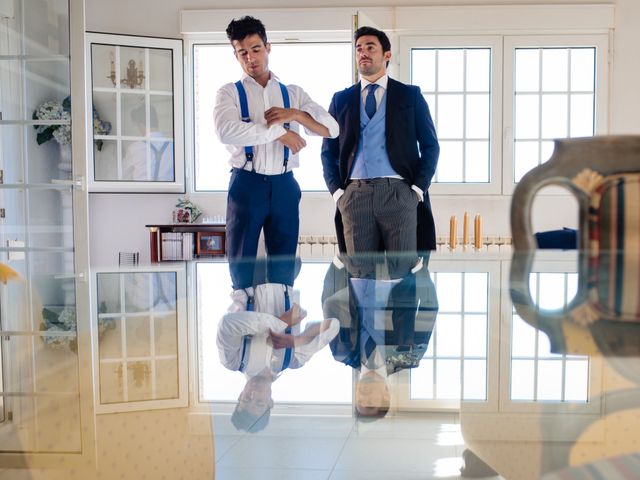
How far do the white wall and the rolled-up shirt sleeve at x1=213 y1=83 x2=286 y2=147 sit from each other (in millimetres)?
2737

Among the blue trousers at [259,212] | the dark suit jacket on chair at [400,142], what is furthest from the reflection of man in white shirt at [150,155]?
the blue trousers at [259,212]

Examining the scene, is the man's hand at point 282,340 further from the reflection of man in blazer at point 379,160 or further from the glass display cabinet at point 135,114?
the glass display cabinet at point 135,114

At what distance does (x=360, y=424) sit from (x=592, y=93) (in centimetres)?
567

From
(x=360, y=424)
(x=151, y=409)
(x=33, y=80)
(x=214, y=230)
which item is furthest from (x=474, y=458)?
(x=214, y=230)

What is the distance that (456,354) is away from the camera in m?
0.74

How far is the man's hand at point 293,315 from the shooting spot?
92 centimetres

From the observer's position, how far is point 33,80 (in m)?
3.93

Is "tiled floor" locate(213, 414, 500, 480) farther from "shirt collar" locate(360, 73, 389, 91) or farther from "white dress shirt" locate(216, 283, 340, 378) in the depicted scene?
"shirt collar" locate(360, 73, 389, 91)

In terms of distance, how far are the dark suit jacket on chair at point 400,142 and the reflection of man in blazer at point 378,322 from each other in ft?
4.71

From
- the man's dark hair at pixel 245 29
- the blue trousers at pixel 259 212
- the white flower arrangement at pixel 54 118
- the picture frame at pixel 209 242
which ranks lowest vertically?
the picture frame at pixel 209 242

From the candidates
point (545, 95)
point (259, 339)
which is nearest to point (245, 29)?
point (259, 339)

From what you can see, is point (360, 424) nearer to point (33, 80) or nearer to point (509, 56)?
point (33, 80)

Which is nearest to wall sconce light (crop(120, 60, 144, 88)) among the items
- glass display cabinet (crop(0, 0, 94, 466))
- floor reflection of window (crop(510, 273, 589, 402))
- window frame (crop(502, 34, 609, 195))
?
glass display cabinet (crop(0, 0, 94, 466))

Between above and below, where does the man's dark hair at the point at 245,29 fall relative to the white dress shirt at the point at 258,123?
above
